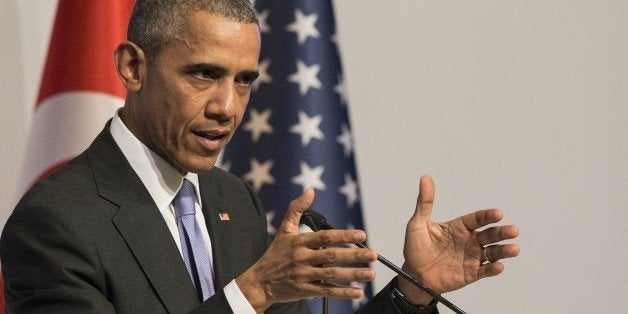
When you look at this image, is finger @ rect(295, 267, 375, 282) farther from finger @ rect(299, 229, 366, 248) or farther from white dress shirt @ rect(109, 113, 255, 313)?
white dress shirt @ rect(109, 113, 255, 313)

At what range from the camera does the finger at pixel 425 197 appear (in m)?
2.12

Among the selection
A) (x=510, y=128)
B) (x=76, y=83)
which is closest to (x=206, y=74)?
(x=76, y=83)

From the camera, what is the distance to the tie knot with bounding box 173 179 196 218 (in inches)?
85.0

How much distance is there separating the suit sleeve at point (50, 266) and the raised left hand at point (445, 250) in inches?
29.3

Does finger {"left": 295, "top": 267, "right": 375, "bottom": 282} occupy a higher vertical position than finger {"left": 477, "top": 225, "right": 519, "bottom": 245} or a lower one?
lower

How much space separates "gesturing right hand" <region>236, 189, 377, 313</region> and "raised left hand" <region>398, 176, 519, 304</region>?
432 mm

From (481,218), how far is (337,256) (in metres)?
0.56

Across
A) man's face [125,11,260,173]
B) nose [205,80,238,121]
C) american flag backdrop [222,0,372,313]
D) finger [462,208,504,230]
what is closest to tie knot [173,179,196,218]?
man's face [125,11,260,173]

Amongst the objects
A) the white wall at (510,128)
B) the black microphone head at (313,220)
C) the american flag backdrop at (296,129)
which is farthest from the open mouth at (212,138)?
the white wall at (510,128)

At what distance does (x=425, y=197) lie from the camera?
7.04ft

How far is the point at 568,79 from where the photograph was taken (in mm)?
4047

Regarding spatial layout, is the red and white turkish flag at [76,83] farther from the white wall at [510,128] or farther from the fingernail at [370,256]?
the fingernail at [370,256]

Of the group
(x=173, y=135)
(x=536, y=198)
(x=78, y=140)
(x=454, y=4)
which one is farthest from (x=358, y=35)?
(x=173, y=135)

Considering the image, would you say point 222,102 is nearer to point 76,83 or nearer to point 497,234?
point 497,234
